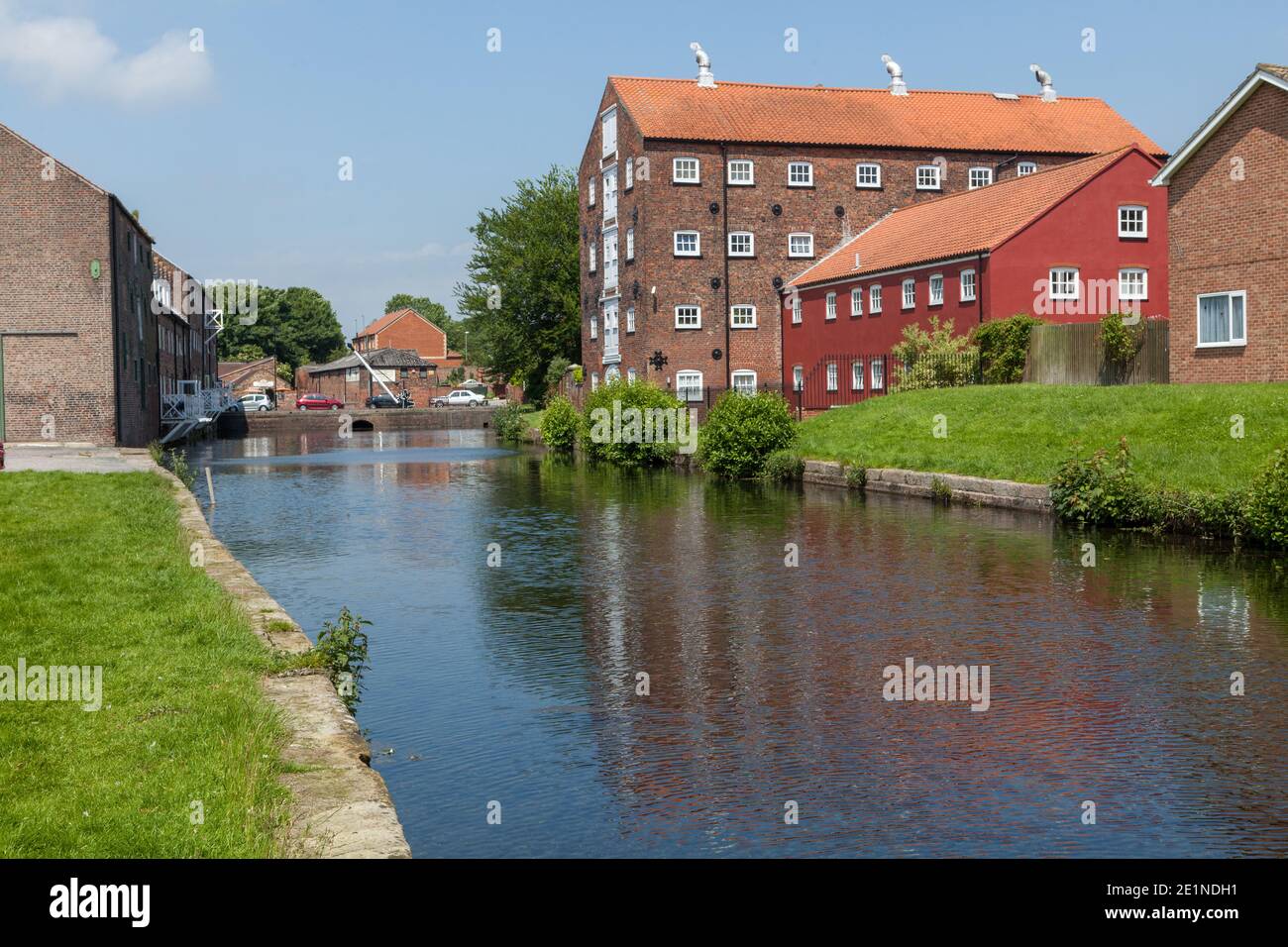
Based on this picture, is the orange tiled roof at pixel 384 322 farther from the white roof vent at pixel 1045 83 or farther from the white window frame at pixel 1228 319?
the white window frame at pixel 1228 319

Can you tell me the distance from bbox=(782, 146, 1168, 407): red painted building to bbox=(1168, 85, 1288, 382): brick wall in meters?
9.81

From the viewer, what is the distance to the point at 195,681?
8.67m

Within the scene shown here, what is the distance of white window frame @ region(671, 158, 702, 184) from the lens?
2175 inches

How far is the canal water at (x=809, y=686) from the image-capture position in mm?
7094

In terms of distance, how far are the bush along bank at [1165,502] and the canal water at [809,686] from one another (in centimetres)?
64

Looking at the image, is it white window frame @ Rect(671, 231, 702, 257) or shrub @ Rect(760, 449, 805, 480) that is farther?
white window frame @ Rect(671, 231, 702, 257)

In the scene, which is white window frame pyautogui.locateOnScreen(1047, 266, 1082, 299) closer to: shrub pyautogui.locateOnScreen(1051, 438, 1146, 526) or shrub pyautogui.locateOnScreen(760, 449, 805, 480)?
shrub pyautogui.locateOnScreen(760, 449, 805, 480)

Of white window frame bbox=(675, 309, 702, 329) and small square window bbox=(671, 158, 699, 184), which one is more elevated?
small square window bbox=(671, 158, 699, 184)

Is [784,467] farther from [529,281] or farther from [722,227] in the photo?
[529,281]

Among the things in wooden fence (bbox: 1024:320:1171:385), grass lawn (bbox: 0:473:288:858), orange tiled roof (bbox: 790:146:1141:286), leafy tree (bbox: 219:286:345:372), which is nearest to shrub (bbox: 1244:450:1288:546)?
grass lawn (bbox: 0:473:288:858)

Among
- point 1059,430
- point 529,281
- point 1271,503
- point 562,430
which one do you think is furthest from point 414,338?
point 1271,503
